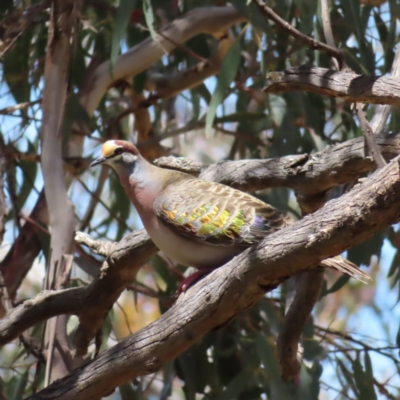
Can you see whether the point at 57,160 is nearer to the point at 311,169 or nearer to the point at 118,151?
the point at 118,151

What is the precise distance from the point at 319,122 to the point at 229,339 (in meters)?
1.18

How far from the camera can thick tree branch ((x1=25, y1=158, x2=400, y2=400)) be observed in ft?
5.33

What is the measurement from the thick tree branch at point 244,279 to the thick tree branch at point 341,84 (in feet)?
1.30

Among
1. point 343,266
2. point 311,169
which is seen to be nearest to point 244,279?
point 343,266

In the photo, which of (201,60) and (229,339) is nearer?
(229,339)

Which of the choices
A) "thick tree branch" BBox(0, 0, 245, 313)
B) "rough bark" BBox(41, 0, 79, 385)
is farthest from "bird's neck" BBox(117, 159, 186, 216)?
"thick tree branch" BBox(0, 0, 245, 313)

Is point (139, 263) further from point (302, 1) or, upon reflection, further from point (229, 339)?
point (302, 1)

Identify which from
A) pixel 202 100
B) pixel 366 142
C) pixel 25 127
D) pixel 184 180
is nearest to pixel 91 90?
pixel 25 127

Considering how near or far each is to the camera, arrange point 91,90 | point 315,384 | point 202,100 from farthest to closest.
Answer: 1. point 202,100
2. point 91,90
3. point 315,384

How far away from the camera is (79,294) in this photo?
2545 mm

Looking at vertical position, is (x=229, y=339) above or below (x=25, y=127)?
below

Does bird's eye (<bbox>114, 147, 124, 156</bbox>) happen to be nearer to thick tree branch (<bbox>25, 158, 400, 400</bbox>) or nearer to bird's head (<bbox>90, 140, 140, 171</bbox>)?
bird's head (<bbox>90, 140, 140, 171</bbox>)

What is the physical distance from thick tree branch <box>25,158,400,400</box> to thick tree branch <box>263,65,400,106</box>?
40cm

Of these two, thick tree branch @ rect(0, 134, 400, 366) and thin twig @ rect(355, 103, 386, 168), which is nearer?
thin twig @ rect(355, 103, 386, 168)
